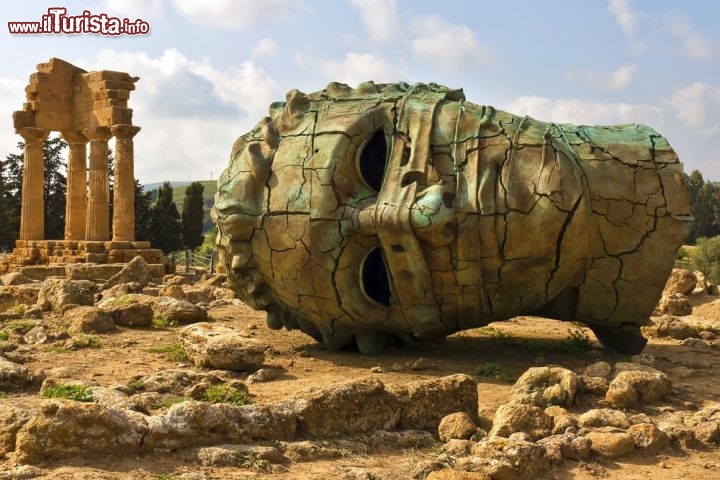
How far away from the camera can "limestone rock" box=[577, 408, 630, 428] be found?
5.13 metres

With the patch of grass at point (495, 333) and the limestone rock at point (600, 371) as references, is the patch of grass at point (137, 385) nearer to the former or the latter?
the limestone rock at point (600, 371)

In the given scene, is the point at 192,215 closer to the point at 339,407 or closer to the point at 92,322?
the point at 92,322

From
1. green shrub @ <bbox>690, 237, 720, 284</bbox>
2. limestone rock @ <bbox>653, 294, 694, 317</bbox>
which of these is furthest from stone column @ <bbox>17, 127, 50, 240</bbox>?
green shrub @ <bbox>690, 237, 720, 284</bbox>

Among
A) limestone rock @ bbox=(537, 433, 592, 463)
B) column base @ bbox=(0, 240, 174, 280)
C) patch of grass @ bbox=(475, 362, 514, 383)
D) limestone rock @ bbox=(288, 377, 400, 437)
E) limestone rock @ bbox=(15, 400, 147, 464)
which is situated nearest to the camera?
limestone rock @ bbox=(15, 400, 147, 464)

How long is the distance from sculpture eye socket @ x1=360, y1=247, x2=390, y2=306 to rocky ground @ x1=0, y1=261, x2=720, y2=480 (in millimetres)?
609

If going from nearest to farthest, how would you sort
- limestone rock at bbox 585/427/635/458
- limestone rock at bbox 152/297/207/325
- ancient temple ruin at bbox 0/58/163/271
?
limestone rock at bbox 585/427/635/458, limestone rock at bbox 152/297/207/325, ancient temple ruin at bbox 0/58/163/271

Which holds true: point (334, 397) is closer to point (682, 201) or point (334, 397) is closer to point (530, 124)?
point (530, 124)

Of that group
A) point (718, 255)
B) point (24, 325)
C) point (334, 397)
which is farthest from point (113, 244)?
point (718, 255)

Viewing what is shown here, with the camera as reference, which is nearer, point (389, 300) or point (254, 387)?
point (254, 387)

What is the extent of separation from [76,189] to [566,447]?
2328cm

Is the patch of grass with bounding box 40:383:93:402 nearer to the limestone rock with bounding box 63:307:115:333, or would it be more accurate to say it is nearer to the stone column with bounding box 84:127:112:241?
the limestone rock with bounding box 63:307:115:333

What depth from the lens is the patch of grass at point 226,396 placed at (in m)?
5.79

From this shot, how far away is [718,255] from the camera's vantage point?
3284 cm

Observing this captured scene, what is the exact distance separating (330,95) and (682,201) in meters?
3.47
